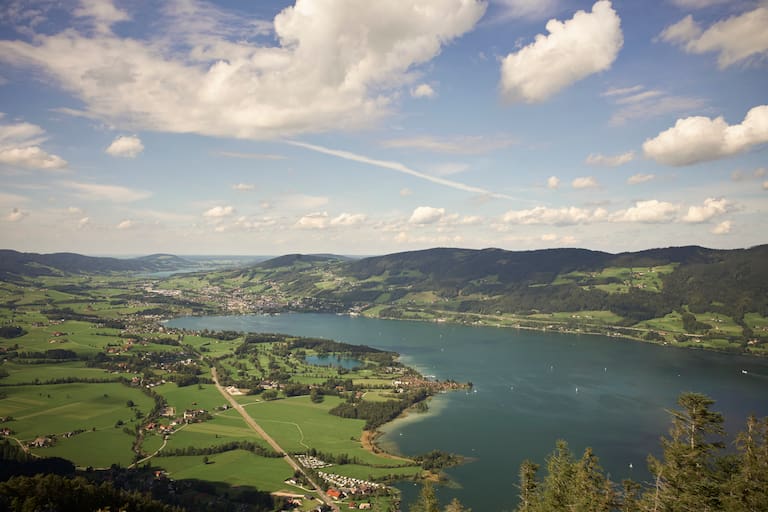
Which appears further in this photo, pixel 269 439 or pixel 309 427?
pixel 309 427

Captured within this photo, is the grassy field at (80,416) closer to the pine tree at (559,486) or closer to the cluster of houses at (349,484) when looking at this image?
the cluster of houses at (349,484)

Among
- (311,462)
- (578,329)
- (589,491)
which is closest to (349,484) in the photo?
(311,462)

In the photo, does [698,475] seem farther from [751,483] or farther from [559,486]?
[559,486]

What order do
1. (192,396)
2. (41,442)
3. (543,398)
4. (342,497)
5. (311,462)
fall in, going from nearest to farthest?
(342,497), (311,462), (41,442), (192,396), (543,398)

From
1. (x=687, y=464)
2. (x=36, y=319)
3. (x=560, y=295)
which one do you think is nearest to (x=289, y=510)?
(x=687, y=464)

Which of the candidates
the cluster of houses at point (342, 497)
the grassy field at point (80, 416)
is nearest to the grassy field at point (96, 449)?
the grassy field at point (80, 416)
